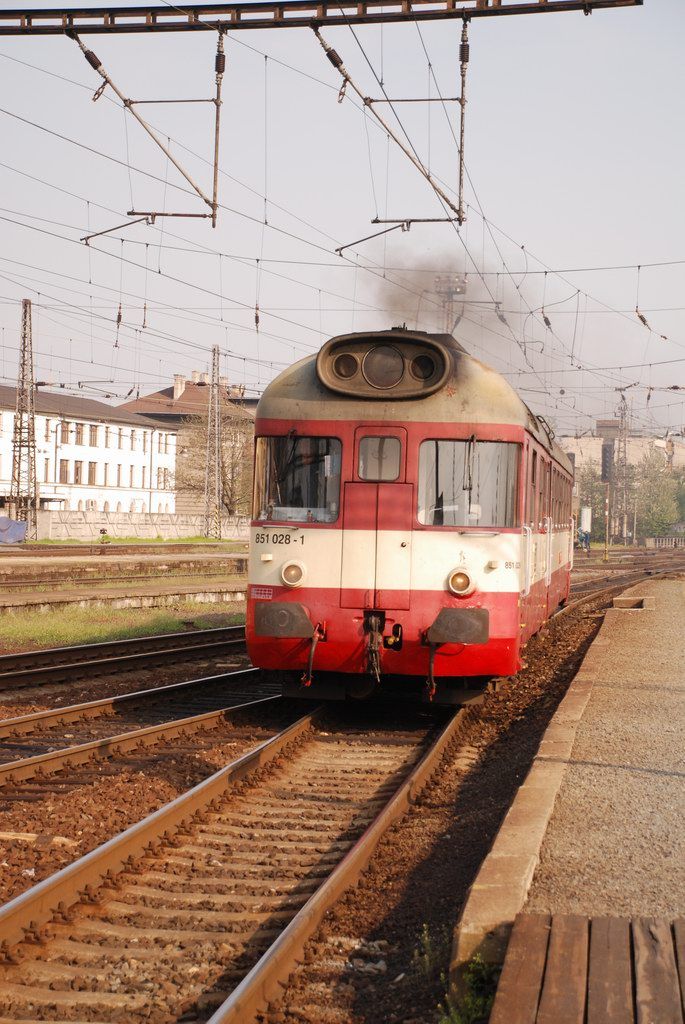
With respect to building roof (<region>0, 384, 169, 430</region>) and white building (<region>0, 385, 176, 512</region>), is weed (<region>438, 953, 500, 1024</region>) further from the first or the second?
building roof (<region>0, 384, 169, 430</region>)

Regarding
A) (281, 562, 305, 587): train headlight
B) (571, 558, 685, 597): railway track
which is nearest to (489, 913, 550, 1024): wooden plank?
(281, 562, 305, 587): train headlight

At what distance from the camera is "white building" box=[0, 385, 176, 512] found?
3083 inches

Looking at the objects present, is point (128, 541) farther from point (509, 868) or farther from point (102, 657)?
point (509, 868)

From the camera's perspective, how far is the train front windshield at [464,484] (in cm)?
977

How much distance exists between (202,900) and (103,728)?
15.3ft

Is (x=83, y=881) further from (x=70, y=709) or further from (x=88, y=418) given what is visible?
(x=88, y=418)

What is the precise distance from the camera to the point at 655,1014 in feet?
12.4

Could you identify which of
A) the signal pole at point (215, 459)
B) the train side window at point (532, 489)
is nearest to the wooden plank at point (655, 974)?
the train side window at point (532, 489)

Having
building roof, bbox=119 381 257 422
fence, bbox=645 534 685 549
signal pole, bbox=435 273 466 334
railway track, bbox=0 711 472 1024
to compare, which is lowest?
railway track, bbox=0 711 472 1024

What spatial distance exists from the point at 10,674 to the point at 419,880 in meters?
7.54

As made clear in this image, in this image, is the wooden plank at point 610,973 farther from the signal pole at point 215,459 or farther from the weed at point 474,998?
the signal pole at point 215,459

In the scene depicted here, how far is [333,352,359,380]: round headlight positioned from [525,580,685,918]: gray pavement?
11.5 feet

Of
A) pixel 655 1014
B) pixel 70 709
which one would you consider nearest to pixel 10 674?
pixel 70 709

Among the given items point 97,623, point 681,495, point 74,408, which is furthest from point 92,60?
point 681,495
